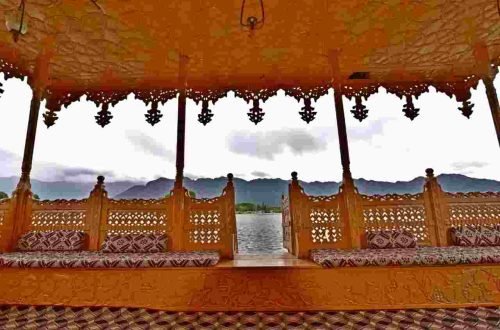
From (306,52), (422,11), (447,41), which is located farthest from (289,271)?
(447,41)

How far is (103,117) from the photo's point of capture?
230 inches

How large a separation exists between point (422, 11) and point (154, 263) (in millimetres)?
5091

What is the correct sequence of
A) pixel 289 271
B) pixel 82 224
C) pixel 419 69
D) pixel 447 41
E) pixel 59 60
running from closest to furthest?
pixel 289 271, pixel 82 224, pixel 447 41, pixel 59 60, pixel 419 69

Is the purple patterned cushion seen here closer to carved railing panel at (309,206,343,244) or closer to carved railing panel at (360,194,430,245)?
carved railing panel at (360,194,430,245)

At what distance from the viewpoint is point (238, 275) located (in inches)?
103

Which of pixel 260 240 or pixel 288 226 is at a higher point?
pixel 288 226

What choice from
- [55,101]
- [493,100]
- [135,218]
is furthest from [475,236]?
[55,101]

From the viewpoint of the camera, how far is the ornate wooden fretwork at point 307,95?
5.74m

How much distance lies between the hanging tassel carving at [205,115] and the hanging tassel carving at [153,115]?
911mm

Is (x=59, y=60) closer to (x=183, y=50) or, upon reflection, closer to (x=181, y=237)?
(x=183, y=50)

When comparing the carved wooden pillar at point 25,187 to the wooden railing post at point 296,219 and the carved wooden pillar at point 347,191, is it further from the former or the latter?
the carved wooden pillar at point 347,191

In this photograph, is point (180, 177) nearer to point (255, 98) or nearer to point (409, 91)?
point (255, 98)

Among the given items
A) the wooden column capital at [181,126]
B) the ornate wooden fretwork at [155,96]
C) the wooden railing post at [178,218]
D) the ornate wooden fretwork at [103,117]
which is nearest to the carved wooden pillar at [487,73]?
the wooden column capital at [181,126]

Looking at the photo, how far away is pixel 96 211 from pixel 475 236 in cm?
594
